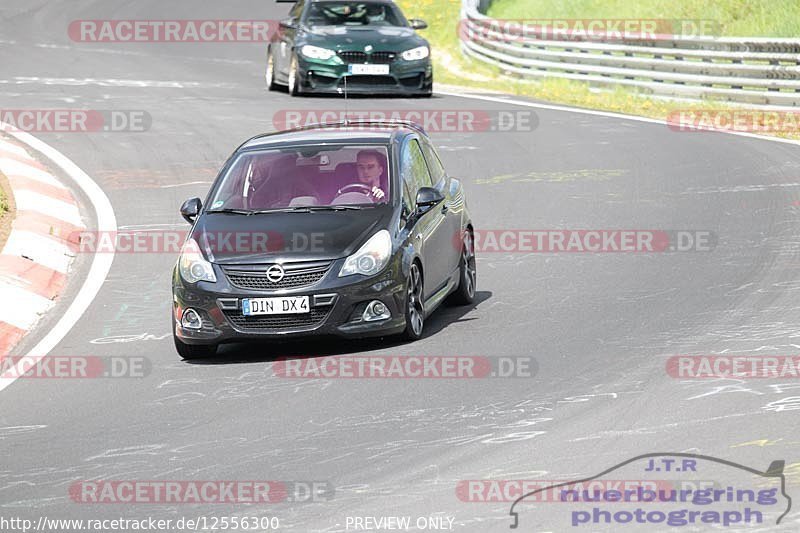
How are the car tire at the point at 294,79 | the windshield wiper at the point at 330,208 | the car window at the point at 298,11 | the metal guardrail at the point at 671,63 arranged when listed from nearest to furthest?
the windshield wiper at the point at 330,208 < the metal guardrail at the point at 671,63 < the car tire at the point at 294,79 < the car window at the point at 298,11

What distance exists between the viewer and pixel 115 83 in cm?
2709

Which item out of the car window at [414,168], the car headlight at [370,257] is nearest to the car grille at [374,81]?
the car window at [414,168]

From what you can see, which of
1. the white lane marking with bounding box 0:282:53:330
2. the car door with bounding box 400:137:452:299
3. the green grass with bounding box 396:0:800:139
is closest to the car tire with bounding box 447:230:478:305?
the car door with bounding box 400:137:452:299

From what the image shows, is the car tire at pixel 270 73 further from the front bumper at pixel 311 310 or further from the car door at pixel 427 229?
the front bumper at pixel 311 310

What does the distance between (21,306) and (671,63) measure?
16.1m

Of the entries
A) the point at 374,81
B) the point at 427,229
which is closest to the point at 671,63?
the point at 374,81

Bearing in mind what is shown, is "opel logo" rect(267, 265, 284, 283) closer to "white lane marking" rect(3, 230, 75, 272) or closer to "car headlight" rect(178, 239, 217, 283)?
"car headlight" rect(178, 239, 217, 283)

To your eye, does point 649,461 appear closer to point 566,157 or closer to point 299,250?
point 299,250

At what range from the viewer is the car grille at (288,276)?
1051 centimetres

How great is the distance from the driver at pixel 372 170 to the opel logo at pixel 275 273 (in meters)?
1.13

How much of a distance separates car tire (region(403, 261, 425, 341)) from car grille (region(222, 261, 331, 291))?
0.64m

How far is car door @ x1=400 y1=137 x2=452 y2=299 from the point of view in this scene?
11.3 metres

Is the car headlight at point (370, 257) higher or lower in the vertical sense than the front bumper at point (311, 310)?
higher

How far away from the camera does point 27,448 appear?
334 inches
